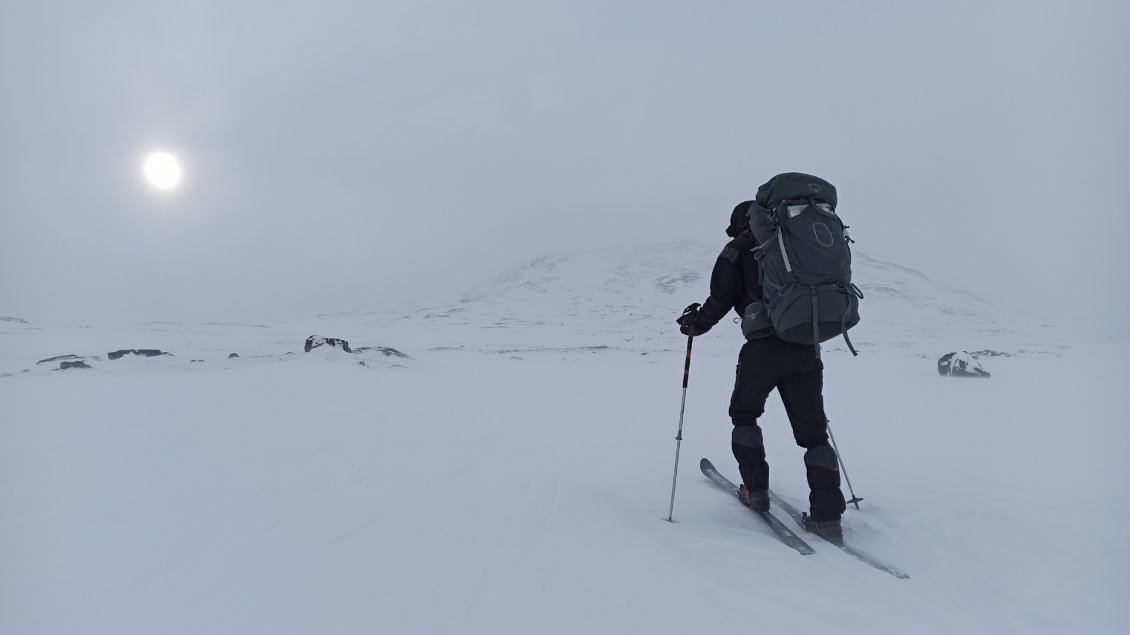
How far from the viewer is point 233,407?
245 inches

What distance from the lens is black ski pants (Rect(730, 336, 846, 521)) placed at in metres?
3.32

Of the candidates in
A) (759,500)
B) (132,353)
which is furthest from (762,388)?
(132,353)

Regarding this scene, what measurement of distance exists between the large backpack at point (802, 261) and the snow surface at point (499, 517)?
4.44 feet

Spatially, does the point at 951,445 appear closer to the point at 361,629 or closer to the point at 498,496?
the point at 498,496

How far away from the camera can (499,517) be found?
324 centimetres

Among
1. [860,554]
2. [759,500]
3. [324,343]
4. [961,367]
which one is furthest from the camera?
[324,343]

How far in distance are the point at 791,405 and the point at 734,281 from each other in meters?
0.95

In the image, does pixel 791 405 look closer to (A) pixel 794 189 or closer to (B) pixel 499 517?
(A) pixel 794 189

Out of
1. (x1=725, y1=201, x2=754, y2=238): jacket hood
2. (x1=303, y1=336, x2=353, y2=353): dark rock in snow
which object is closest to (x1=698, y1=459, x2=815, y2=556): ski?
(x1=725, y1=201, x2=754, y2=238): jacket hood

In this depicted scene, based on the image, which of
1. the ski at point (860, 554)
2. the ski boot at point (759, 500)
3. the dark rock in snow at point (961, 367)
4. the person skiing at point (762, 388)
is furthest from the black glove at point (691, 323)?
the dark rock in snow at point (961, 367)

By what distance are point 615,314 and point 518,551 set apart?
50399mm

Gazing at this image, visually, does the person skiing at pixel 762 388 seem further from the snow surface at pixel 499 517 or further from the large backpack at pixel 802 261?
the snow surface at pixel 499 517

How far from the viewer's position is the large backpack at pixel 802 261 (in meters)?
3.10

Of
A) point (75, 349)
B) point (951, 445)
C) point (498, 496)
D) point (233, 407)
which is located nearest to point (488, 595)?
point (498, 496)
